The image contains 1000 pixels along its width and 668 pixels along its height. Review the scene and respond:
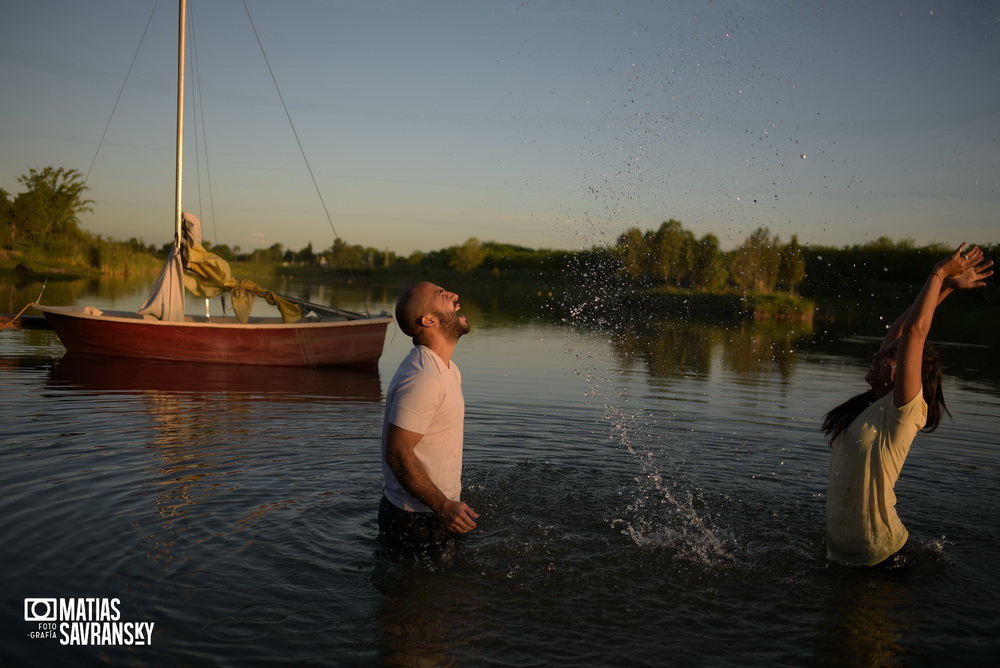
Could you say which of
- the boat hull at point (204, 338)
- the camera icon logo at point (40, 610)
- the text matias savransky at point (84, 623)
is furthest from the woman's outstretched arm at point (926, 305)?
the boat hull at point (204, 338)

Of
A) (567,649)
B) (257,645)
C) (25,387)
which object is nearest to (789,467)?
(567,649)

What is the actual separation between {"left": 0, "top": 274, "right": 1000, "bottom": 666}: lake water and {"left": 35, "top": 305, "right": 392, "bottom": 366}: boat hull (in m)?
3.79

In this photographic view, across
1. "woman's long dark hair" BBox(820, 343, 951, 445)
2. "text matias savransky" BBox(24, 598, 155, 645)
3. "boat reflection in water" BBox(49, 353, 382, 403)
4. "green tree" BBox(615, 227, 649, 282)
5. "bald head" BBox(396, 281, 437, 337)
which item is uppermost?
"green tree" BBox(615, 227, 649, 282)

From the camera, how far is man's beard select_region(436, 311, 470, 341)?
16.4 ft

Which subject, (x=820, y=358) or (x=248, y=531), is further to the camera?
(x=820, y=358)

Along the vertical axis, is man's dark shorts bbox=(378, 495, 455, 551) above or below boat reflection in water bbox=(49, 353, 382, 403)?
above

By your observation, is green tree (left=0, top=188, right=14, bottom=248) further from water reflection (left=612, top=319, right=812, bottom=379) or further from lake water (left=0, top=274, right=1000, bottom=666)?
lake water (left=0, top=274, right=1000, bottom=666)

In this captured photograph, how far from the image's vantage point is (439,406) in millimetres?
4777

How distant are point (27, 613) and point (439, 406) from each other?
2898 millimetres

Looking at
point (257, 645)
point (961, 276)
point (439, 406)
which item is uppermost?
point (961, 276)

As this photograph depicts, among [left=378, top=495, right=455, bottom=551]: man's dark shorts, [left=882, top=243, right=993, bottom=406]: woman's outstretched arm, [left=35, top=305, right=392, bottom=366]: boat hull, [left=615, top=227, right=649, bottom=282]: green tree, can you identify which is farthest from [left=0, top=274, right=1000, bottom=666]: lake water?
[left=615, top=227, right=649, bottom=282]: green tree

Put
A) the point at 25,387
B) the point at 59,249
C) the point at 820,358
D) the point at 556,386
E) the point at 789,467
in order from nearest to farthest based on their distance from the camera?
1. the point at 789,467
2. the point at 25,387
3. the point at 556,386
4. the point at 820,358
5. the point at 59,249

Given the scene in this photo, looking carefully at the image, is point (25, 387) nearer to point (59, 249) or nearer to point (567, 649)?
point (567, 649)

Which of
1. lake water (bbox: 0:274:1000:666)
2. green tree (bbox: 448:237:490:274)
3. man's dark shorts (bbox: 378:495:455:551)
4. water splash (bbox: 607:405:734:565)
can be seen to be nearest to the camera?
lake water (bbox: 0:274:1000:666)
